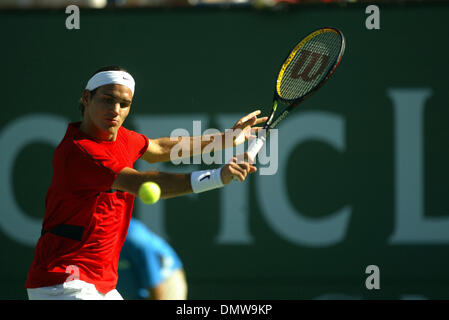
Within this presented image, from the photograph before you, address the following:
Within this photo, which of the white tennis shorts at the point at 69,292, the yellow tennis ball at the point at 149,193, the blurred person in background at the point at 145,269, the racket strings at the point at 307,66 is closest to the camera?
the yellow tennis ball at the point at 149,193

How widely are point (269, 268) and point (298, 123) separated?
1.14m

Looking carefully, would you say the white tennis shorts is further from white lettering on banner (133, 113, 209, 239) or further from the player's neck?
white lettering on banner (133, 113, 209, 239)

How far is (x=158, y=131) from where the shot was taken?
5.46m

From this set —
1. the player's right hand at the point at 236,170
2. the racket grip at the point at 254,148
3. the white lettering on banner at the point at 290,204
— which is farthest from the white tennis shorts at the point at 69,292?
the white lettering on banner at the point at 290,204

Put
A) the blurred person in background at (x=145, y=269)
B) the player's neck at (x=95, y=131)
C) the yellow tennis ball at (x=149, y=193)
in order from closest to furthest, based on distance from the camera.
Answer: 1. the yellow tennis ball at (x=149, y=193)
2. the player's neck at (x=95, y=131)
3. the blurred person in background at (x=145, y=269)

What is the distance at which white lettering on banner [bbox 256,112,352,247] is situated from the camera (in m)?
5.40

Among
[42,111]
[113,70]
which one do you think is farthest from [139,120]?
[113,70]

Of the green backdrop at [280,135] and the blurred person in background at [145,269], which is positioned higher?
the green backdrop at [280,135]

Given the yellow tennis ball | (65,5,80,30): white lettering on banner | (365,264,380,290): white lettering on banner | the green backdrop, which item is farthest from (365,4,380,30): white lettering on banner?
the yellow tennis ball

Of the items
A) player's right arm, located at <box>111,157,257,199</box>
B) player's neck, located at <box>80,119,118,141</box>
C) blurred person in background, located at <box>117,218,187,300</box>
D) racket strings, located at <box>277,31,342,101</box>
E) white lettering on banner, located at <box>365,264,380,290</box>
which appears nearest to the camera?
player's right arm, located at <box>111,157,257,199</box>

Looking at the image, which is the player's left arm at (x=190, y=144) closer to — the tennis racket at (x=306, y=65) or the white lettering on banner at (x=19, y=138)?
the tennis racket at (x=306, y=65)

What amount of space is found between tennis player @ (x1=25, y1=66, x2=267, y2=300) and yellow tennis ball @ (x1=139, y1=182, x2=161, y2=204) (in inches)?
4.3

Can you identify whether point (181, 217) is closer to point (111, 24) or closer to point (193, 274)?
point (193, 274)

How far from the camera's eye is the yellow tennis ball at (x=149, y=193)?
2.91m
